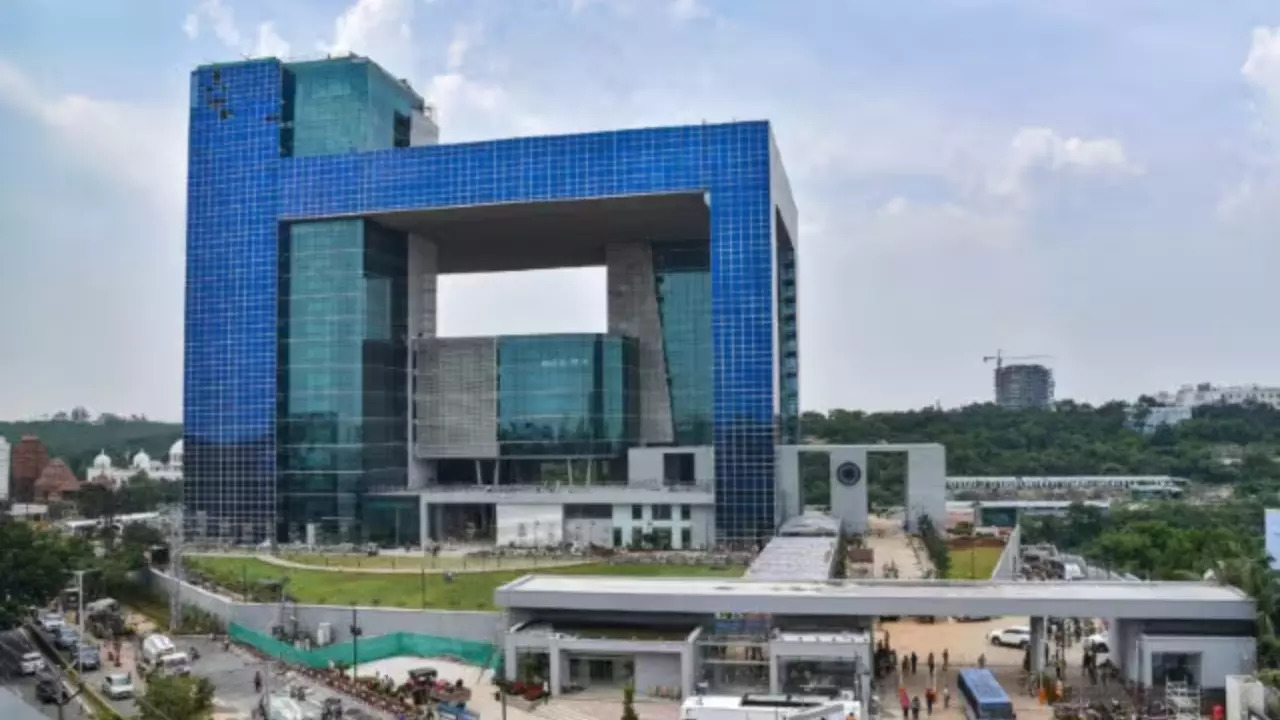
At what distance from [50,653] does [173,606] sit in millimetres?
4863

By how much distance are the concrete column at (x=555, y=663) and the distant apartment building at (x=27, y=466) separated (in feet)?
171

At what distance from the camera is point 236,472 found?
159 ft

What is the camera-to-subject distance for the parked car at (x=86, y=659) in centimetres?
2828

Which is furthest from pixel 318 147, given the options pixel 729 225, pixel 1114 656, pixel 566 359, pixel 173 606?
pixel 1114 656

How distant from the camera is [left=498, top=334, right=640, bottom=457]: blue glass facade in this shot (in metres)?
52.1

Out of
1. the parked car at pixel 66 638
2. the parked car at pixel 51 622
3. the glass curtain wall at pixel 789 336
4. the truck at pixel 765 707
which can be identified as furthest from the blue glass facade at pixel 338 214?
the truck at pixel 765 707

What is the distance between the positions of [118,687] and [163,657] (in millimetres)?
2882

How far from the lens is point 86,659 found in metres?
28.4

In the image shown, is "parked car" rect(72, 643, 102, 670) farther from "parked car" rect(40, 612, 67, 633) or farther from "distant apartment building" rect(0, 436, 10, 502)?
"distant apartment building" rect(0, 436, 10, 502)

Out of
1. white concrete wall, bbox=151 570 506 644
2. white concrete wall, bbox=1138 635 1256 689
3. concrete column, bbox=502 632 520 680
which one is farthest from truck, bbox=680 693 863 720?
white concrete wall, bbox=1138 635 1256 689

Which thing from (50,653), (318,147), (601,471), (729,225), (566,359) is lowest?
(50,653)

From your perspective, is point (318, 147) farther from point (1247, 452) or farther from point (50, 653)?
point (1247, 452)

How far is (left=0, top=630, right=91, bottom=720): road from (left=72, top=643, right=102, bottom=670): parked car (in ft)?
3.97

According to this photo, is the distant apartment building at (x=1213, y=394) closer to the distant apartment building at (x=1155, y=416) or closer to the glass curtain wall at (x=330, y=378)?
the distant apartment building at (x=1155, y=416)
